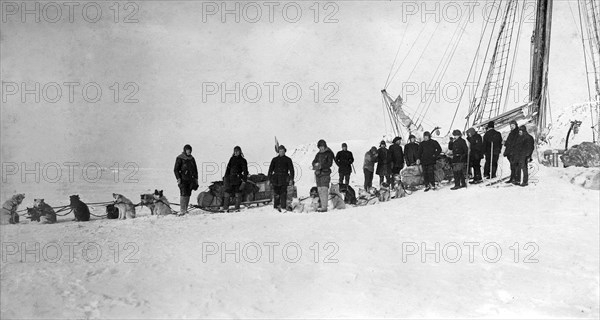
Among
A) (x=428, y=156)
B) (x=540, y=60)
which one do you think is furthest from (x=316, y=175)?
(x=540, y=60)

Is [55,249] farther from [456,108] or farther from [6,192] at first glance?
[456,108]

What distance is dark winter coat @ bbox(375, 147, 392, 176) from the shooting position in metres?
9.33

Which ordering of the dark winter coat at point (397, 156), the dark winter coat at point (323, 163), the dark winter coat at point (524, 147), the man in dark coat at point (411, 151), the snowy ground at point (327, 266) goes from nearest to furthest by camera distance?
the snowy ground at point (327, 266) < the dark winter coat at point (524, 147) < the dark winter coat at point (323, 163) < the man in dark coat at point (411, 151) < the dark winter coat at point (397, 156)

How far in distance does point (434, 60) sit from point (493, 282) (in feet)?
15.1

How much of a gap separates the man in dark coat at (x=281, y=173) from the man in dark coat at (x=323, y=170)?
389mm

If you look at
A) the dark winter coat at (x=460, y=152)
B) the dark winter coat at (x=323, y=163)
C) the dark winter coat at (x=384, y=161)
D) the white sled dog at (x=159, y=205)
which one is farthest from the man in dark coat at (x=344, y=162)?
the white sled dog at (x=159, y=205)

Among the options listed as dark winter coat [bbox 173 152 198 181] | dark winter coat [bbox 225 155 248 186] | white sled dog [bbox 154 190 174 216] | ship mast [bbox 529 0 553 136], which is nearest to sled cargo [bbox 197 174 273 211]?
dark winter coat [bbox 225 155 248 186]

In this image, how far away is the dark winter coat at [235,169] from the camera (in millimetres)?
7367

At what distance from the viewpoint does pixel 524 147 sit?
7.06 metres

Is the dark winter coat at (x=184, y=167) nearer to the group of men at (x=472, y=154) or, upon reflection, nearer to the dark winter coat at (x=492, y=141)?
the group of men at (x=472, y=154)

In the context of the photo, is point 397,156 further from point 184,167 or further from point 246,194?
point 184,167

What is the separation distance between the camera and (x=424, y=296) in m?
4.25

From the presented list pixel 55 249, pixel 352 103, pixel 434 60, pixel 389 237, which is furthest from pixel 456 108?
pixel 55 249

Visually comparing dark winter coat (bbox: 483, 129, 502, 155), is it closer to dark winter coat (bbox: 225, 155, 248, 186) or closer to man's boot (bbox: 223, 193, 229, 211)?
dark winter coat (bbox: 225, 155, 248, 186)
